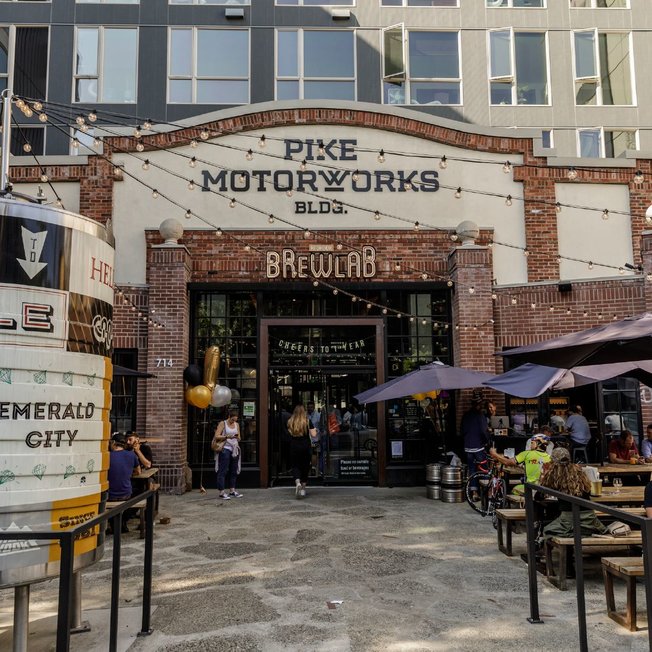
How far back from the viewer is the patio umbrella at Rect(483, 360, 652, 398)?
7783mm

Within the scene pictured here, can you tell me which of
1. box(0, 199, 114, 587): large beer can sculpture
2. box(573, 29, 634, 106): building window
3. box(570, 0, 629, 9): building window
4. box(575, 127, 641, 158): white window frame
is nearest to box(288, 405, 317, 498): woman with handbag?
A: box(0, 199, 114, 587): large beer can sculpture

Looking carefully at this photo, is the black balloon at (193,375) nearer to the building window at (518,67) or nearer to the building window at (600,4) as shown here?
the building window at (518,67)

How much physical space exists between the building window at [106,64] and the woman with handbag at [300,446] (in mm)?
12140

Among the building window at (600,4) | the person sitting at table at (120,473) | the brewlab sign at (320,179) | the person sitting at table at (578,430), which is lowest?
the person sitting at table at (120,473)

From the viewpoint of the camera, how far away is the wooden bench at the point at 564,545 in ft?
18.4

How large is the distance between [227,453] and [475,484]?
14.4 ft

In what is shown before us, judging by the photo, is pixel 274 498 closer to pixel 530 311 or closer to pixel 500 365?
pixel 500 365

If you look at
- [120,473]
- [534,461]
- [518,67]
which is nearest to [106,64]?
[518,67]

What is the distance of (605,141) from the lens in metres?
19.9

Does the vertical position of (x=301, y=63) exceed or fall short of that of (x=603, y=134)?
it exceeds it

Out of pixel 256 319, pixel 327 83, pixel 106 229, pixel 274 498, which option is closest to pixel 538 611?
pixel 106 229

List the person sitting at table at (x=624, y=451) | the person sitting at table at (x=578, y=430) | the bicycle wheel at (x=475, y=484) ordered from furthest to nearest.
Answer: the person sitting at table at (x=578, y=430) → the person sitting at table at (x=624, y=451) → the bicycle wheel at (x=475, y=484)

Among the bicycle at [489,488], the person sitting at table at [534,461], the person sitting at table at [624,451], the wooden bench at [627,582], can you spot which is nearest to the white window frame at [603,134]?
the person sitting at table at [624,451]

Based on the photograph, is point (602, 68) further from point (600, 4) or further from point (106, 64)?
point (106, 64)
